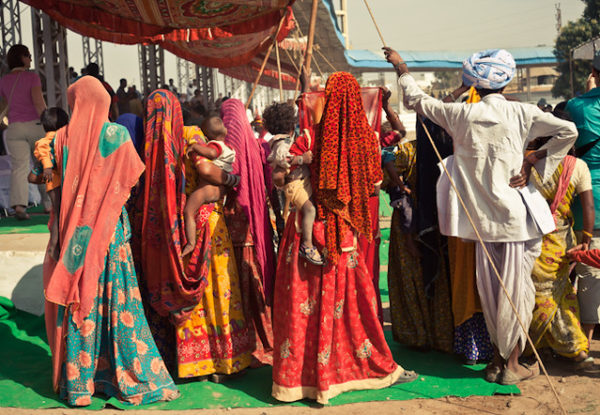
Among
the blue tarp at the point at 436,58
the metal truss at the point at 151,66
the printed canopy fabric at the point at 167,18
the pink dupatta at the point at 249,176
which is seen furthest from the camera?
the blue tarp at the point at 436,58

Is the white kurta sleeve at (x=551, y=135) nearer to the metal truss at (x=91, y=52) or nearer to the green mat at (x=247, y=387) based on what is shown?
the green mat at (x=247, y=387)

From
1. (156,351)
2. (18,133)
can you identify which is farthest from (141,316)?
(18,133)

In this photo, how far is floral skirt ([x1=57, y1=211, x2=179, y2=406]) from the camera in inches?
146

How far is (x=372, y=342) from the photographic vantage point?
3.83 meters

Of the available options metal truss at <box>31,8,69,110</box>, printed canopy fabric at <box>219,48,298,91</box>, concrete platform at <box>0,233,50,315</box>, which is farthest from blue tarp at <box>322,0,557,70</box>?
concrete platform at <box>0,233,50,315</box>

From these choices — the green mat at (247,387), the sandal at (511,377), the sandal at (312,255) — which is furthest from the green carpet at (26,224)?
the sandal at (511,377)

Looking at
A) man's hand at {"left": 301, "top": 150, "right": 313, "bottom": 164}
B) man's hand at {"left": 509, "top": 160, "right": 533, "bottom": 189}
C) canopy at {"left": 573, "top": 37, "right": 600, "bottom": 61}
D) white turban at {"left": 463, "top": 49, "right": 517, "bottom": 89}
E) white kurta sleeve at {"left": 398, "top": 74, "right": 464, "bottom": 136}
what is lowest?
man's hand at {"left": 509, "top": 160, "right": 533, "bottom": 189}

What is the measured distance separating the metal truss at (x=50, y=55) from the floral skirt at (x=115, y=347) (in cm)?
551

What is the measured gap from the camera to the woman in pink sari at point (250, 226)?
4.19 m

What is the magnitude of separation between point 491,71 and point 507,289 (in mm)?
1340

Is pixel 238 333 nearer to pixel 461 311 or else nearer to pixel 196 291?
pixel 196 291

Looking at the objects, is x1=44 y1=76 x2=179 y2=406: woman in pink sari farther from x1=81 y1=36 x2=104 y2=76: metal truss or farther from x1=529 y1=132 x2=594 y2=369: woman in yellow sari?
x1=81 y1=36 x2=104 y2=76: metal truss

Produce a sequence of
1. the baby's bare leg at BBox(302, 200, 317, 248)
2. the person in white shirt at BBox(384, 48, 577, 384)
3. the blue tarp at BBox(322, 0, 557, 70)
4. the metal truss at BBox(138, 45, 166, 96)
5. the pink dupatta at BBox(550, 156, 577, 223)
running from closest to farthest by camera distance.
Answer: the baby's bare leg at BBox(302, 200, 317, 248) < the person in white shirt at BBox(384, 48, 577, 384) < the pink dupatta at BBox(550, 156, 577, 223) < the metal truss at BBox(138, 45, 166, 96) < the blue tarp at BBox(322, 0, 557, 70)

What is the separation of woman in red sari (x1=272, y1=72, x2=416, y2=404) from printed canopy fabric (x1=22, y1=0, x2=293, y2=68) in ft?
10.3
